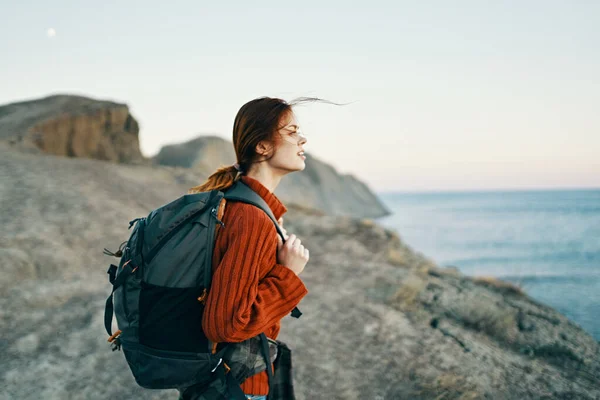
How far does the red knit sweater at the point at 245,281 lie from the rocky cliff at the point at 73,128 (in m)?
9.90

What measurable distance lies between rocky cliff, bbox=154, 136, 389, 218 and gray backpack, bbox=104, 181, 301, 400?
11955 mm

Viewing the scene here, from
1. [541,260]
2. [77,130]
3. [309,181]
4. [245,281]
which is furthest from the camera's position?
[309,181]

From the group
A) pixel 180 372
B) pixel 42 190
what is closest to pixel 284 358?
pixel 180 372

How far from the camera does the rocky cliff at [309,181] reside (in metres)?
28.2

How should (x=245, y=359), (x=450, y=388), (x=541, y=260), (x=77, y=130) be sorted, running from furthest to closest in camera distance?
(x=541, y=260), (x=77, y=130), (x=450, y=388), (x=245, y=359)

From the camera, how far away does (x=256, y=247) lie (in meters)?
1.55

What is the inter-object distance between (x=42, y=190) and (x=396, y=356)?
589 centimetres

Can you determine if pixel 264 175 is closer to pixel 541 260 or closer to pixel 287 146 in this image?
pixel 287 146

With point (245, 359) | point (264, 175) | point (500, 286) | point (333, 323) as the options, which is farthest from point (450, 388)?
point (500, 286)

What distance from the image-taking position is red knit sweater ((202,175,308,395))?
4.86 feet

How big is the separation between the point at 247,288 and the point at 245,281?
0.09 ft

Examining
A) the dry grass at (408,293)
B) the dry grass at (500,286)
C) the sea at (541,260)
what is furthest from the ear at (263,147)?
the sea at (541,260)

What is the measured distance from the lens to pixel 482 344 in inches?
187

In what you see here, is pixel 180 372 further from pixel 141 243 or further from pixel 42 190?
pixel 42 190
